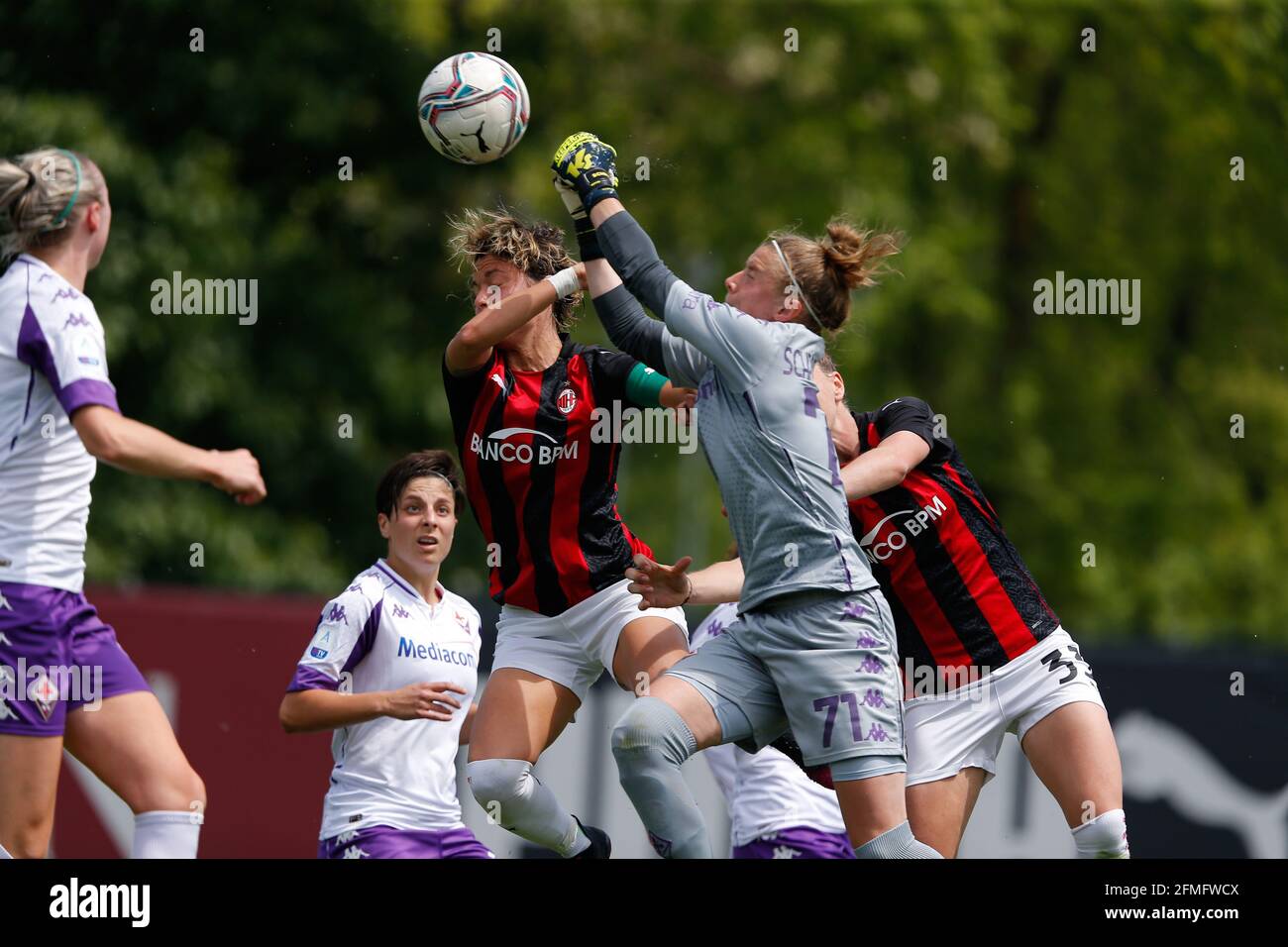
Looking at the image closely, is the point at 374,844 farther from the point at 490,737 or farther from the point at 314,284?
the point at 314,284

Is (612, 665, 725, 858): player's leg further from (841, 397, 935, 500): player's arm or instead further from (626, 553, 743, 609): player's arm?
(841, 397, 935, 500): player's arm

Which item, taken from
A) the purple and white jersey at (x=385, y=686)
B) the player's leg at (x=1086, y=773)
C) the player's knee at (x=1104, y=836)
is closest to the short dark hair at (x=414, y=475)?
the purple and white jersey at (x=385, y=686)

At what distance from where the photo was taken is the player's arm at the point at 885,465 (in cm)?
546

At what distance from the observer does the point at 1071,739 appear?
562cm

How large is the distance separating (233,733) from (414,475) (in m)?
4.15

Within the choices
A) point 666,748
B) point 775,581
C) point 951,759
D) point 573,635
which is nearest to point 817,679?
point 775,581

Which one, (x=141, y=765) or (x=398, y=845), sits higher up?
(x=141, y=765)

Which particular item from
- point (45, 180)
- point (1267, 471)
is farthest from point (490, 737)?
point (1267, 471)

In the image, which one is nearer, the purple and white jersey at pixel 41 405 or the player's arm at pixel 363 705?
the purple and white jersey at pixel 41 405

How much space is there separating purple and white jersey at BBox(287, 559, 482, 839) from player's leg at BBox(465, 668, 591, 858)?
0.12m

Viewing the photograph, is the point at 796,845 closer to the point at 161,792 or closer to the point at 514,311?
the point at 514,311

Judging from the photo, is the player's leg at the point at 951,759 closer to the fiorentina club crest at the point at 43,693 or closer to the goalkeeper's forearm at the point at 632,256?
the goalkeeper's forearm at the point at 632,256

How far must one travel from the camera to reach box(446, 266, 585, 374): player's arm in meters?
5.71

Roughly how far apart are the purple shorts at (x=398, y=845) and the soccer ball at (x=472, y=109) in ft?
7.89
